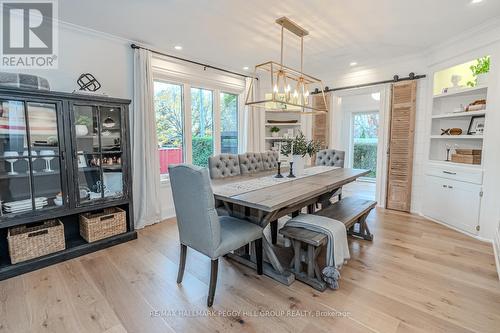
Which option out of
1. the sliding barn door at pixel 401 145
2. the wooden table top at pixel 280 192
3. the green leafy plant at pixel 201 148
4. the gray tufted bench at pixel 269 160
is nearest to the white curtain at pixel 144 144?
the green leafy plant at pixel 201 148

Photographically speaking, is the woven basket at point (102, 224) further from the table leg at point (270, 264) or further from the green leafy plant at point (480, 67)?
the green leafy plant at point (480, 67)

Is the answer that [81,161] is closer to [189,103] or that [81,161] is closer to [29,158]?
[29,158]

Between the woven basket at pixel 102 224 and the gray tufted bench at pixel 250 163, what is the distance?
1636 millimetres

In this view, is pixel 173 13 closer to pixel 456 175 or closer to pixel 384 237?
pixel 384 237

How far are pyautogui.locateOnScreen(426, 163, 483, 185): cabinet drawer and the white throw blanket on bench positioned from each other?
228 centimetres

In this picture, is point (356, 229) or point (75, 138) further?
point (356, 229)

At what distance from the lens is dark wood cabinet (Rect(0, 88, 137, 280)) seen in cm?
239

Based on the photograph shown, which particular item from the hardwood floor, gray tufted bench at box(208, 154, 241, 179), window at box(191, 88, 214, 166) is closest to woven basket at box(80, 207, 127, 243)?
the hardwood floor

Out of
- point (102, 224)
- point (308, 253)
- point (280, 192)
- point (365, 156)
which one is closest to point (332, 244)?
point (308, 253)

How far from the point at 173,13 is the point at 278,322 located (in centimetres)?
306

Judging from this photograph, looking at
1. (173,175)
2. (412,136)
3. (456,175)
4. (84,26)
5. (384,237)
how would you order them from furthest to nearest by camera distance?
(412,136) → (456,175) → (384,237) → (84,26) → (173,175)

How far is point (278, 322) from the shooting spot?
1.77 meters

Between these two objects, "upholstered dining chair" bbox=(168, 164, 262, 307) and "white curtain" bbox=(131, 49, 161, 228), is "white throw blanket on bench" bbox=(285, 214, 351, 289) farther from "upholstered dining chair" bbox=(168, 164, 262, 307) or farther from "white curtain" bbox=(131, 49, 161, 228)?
"white curtain" bbox=(131, 49, 161, 228)

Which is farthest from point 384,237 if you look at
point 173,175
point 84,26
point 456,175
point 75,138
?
point 84,26
